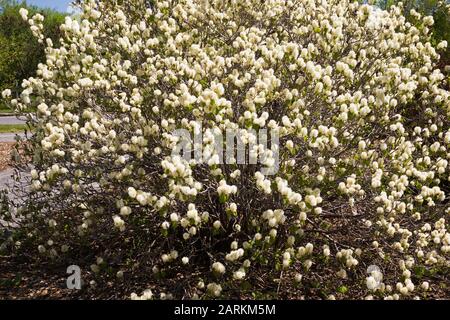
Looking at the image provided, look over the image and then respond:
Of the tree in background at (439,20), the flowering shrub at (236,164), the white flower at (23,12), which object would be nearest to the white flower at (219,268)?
the flowering shrub at (236,164)

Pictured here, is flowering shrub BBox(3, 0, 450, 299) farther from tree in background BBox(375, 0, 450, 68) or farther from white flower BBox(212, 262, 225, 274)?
tree in background BBox(375, 0, 450, 68)

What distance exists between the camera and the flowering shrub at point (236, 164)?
375 cm

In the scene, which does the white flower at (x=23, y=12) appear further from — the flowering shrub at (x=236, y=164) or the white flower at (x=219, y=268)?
the white flower at (x=219, y=268)

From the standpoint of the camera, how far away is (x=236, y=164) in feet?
12.5

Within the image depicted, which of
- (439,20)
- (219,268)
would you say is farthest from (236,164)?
(439,20)

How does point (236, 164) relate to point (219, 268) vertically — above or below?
above

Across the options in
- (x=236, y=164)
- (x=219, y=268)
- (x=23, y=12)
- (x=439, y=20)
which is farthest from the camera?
(x=439, y=20)

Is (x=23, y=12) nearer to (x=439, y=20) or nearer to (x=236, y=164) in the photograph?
(x=236, y=164)

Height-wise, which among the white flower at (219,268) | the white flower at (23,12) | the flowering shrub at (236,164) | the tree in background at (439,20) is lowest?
the white flower at (219,268)

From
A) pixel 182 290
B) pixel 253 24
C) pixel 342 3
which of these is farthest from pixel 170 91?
pixel 342 3

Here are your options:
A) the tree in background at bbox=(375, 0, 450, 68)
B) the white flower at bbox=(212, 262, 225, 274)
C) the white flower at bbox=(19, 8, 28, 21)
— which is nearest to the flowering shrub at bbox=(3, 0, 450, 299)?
the white flower at bbox=(212, 262, 225, 274)

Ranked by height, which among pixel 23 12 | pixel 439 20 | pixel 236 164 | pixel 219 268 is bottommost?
pixel 219 268

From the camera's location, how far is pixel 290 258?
383 centimetres

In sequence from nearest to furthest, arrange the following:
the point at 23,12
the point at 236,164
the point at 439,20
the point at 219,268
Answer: the point at 219,268 < the point at 236,164 < the point at 23,12 < the point at 439,20
